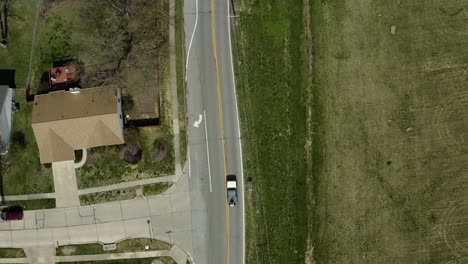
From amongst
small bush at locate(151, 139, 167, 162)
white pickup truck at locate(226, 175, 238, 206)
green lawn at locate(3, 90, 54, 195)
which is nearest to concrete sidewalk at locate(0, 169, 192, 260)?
green lawn at locate(3, 90, 54, 195)

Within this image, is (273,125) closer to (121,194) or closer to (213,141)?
(213,141)

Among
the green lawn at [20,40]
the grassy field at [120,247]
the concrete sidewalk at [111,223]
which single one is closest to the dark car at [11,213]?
the concrete sidewalk at [111,223]

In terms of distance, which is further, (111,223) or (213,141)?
(111,223)

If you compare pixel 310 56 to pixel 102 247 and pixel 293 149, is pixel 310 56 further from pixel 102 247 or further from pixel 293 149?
pixel 102 247

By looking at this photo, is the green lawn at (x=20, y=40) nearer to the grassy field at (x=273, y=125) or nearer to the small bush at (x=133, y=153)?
the small bush at (x=133, y=153)

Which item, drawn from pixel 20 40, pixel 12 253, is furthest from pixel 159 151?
pixel 20 40
